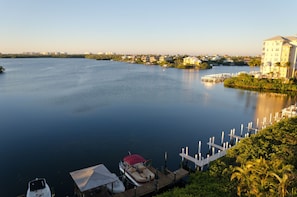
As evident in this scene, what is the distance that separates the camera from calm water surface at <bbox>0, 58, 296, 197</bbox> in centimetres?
1952

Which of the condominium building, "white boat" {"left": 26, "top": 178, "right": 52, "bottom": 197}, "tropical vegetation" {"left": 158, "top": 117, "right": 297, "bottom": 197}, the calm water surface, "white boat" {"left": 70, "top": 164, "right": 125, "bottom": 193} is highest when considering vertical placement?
the condominium building

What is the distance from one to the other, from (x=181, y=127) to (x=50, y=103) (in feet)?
72.8

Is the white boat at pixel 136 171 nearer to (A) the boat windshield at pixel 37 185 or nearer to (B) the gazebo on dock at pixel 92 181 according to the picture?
(B) the gazebo on dock at pixel 92 181

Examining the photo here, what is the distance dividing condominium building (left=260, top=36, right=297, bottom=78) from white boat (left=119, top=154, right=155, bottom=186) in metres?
55.6

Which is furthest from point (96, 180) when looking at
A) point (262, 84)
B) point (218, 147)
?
point (262, 84)

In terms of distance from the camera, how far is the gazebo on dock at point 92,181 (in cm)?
1395

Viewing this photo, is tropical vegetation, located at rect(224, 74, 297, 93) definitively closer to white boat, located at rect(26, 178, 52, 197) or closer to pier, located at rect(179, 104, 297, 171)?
pier, located at rect(179, 104, 297, 171)

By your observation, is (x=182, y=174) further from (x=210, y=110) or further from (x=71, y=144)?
(x=210, y=110)

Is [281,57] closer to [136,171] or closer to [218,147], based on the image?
[218,147]

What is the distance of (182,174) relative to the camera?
17062 millimetres

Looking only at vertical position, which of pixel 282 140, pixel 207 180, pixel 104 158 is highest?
pixel 282 140

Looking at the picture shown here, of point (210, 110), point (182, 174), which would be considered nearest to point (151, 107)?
point (210, 110)

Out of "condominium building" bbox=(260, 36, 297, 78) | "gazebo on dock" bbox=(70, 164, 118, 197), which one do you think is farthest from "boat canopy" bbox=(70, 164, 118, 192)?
"condominium building" bbox=(260, 36, 297, 78)

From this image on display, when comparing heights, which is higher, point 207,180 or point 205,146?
point 207,180
